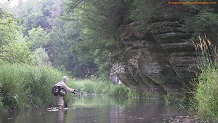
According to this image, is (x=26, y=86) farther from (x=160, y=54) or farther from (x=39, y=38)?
(x=39, y=38)

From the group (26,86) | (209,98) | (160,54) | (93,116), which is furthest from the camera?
(160,54)

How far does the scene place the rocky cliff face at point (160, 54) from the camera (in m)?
14.4

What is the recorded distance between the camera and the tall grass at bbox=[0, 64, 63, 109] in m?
12.7

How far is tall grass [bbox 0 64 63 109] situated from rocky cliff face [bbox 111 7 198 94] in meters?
4.28

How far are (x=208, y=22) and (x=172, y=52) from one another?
3.25 metres

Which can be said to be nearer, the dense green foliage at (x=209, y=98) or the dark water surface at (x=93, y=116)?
the dense green foliage at (x=209, y=98)

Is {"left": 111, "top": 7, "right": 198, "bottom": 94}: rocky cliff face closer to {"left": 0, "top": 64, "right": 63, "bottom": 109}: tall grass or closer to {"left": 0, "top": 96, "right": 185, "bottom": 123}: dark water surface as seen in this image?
{"left": 0, "top": 96, "right": 185, "bottom": 123}: dark water surface

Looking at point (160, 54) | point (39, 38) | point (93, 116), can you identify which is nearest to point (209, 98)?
point (93, 116)

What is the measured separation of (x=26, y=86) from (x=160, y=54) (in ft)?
21.1

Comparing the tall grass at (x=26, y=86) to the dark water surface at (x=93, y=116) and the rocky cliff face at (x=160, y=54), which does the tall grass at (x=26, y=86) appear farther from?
the rocky cliff face at (x=160, y=54)

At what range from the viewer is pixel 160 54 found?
16406 millimetres

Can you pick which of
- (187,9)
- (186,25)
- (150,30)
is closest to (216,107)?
(186,25)

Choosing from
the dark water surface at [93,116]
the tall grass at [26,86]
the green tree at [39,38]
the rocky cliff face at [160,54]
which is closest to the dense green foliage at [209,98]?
the dark water surface at [93,116]

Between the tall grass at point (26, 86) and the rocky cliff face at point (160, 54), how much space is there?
428cm
